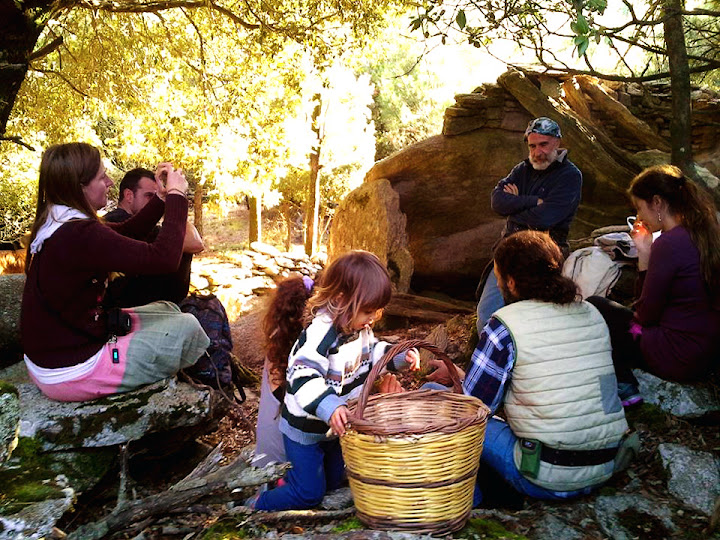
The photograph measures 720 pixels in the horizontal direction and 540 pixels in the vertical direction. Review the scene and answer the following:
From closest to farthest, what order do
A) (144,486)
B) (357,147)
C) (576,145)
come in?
(144,486)
(576,145)
(357,147)

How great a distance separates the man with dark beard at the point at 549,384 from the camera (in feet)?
8.62

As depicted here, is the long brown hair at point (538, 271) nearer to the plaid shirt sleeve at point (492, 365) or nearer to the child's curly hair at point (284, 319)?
the plaid shirt sleeve at point (492, 365)

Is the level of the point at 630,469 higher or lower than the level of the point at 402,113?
lower

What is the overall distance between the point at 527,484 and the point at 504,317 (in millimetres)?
773

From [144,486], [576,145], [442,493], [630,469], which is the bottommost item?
[144,486]

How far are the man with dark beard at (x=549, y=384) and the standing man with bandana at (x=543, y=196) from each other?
5.55ft

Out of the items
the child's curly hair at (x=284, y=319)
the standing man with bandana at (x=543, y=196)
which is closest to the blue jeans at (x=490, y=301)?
the standing man with bandana at (x=543, y=196)

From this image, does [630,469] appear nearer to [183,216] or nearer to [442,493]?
[442,493]

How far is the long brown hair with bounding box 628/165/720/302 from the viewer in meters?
3.27

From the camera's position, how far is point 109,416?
3250 mm

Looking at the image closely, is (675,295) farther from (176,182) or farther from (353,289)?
(176,182)

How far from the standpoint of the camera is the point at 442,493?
2203mm

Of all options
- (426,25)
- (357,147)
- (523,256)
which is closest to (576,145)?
(426,25)

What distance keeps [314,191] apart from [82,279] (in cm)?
1368
